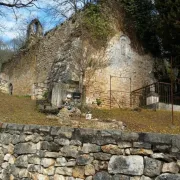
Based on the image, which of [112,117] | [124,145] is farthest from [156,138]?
[112,117]

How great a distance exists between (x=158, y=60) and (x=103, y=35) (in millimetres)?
3999

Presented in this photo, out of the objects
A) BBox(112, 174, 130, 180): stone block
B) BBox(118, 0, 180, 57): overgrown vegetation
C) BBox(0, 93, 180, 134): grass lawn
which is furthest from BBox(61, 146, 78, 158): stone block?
BBox(118, 0, 180, 57): overgrown vegetation

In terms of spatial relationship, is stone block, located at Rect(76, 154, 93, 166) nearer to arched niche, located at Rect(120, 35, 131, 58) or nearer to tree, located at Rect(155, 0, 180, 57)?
tree, located at Rect(155, 0, 180, 57)

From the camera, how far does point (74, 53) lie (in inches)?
688

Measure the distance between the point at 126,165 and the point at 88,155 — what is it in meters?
0.67

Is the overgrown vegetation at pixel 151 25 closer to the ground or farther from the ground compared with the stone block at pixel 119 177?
farther from the ground

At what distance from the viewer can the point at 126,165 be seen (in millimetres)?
4402

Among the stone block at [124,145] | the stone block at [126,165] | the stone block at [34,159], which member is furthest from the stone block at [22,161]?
the stone block at [124,145]

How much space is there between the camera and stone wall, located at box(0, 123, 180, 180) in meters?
4.18

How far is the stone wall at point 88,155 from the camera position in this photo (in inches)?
165

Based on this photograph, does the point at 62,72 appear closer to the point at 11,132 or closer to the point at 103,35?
the point at 103,35

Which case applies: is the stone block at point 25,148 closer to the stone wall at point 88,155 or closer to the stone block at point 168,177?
the stone wall at point 88,155

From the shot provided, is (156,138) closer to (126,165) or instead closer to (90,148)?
(126,165)

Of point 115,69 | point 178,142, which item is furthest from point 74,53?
point 178,142
